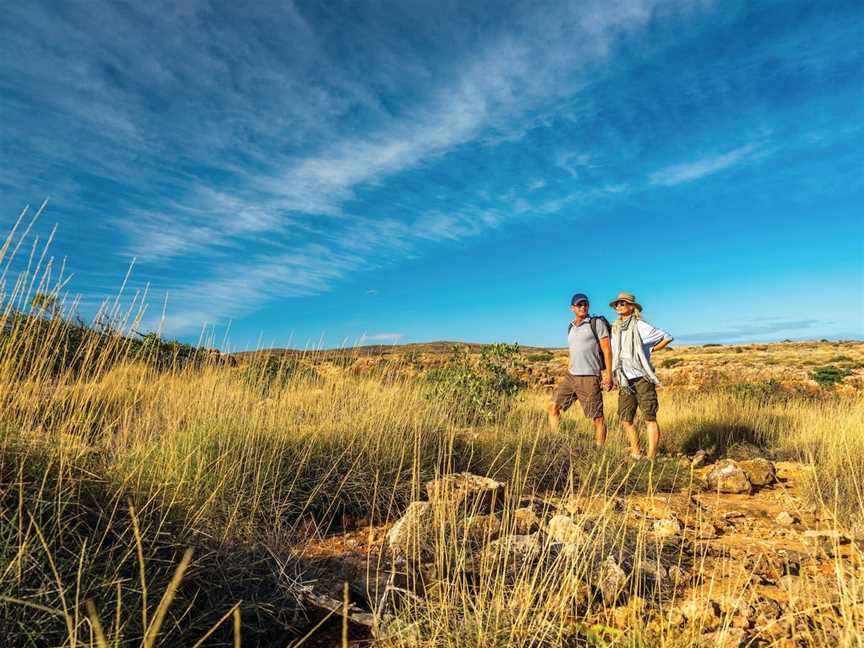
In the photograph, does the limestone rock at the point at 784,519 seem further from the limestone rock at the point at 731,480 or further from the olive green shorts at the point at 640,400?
the olive green shorts at the point at 640,400

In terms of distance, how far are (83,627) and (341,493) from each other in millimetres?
2828

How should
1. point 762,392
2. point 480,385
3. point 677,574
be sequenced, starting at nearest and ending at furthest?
point 677,574
point 480,385
point 762,392

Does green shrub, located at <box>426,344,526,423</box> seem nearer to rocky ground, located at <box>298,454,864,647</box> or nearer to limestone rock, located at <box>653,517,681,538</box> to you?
rocky ground, located at <box>298,454,864,647</box>

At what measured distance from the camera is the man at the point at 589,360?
749cm

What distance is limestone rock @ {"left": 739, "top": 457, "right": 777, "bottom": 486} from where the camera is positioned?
6672mm

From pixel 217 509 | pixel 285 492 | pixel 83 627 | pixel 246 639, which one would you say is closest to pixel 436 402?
pixel 285 492

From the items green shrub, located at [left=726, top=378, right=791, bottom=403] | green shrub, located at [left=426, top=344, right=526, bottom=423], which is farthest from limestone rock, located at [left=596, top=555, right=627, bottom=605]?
green shrub, located at [left=726, top=378, right=791, bottom=403]

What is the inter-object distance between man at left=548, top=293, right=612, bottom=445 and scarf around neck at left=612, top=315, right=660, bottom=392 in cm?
19

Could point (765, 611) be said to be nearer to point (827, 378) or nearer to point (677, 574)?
point (677, 574)

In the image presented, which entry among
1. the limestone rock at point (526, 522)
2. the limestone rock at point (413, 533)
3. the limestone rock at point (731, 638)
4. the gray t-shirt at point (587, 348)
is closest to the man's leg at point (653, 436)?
the gray t-shirt at point (587, 348)

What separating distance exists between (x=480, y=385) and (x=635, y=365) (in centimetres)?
291

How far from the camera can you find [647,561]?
3.57m

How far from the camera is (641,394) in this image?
7.38m

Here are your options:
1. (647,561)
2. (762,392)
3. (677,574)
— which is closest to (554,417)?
(647,561)
